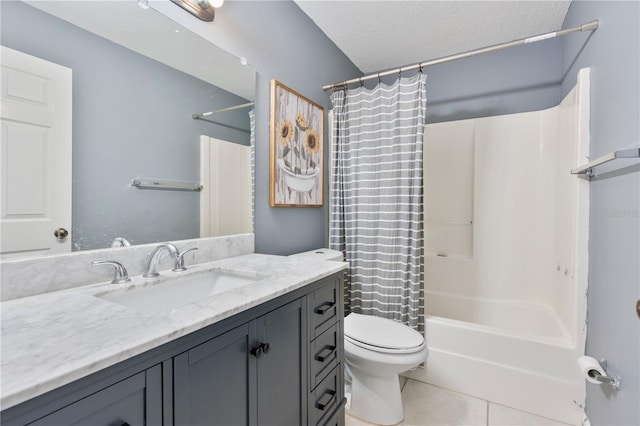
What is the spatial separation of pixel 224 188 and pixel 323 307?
737 millimetres

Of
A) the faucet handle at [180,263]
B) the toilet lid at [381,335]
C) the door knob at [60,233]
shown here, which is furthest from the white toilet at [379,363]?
the door knob at [60,233]

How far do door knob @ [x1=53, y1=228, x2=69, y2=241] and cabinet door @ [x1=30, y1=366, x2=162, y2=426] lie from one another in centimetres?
59

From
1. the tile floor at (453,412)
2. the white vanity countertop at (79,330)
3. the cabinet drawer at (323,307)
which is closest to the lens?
the white vanity countertop at (79,330)

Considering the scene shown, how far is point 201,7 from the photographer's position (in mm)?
1325

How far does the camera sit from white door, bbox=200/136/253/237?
139cm

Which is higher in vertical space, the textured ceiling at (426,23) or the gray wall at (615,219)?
the textured ceiling at (426,23)

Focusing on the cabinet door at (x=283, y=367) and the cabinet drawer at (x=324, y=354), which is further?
the cabinet drawer at (x=324, y=354)

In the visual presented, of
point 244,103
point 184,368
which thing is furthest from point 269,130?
point 184,368

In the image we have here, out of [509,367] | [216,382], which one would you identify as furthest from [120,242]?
[509,367]

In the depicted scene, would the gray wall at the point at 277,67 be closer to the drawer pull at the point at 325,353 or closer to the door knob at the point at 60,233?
the drawer pull at the point at 325,353

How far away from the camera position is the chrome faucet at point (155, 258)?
3.60 feet

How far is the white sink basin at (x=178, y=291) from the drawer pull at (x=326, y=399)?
0.56m

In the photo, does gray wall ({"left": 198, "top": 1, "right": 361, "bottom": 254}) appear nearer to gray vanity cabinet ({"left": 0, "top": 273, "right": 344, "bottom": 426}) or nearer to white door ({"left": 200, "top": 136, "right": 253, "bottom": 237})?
white door ({"left": 200, "top": 136, "right": 253, "bottom": 237})

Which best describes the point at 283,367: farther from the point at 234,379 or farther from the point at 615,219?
the point at 615,219
